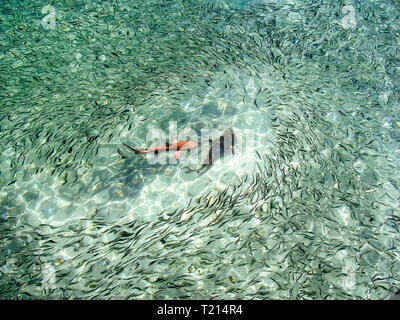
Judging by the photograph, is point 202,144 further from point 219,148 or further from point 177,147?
point 177,147

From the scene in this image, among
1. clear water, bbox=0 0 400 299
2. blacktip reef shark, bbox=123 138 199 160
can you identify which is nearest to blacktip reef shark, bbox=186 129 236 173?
clear water, bbox=0 0 400 299

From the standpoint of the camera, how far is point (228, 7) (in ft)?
23.7

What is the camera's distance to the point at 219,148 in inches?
183

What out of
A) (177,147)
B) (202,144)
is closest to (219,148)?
(202,144)

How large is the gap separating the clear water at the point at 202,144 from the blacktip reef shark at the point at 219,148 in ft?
0.48

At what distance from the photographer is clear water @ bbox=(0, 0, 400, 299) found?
3639mm

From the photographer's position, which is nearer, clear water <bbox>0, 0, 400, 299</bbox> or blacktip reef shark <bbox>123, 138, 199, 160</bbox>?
clear water <bbox>0, 0, 400, 299</bbox>

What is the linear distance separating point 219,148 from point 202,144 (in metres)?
0.25

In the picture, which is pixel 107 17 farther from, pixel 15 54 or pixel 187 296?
pixel 187 296

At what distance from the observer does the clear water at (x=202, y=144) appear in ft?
11.9

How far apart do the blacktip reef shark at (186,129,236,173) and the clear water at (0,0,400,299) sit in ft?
0.48

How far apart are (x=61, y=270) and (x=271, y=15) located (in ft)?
20.8

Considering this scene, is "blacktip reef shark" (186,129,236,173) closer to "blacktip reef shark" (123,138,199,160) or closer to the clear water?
the clear water

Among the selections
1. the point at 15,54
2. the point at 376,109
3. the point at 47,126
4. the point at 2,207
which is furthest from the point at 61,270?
the point at 376,109
